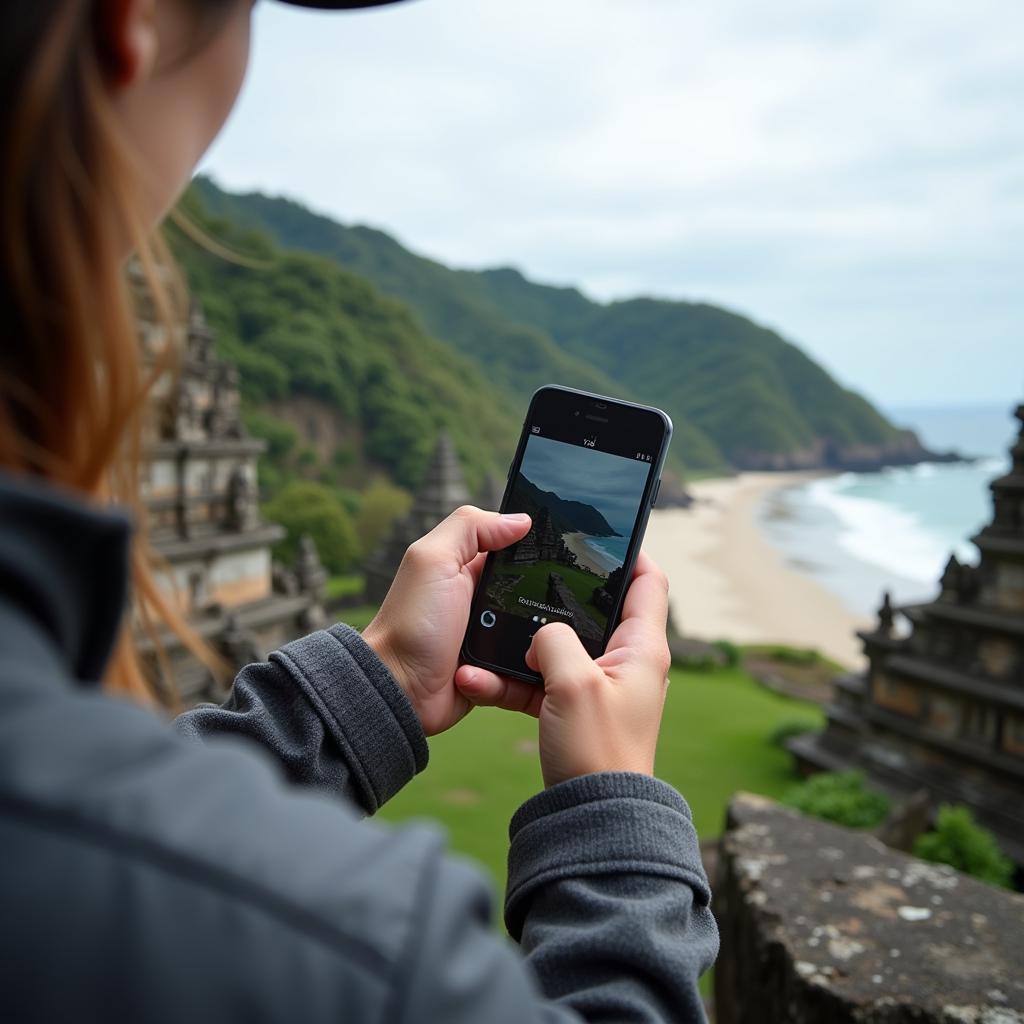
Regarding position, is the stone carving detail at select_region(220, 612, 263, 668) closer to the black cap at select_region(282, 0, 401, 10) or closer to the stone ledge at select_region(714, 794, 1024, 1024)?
the stone ledge at select_region(714, 794, 1024, 1024)

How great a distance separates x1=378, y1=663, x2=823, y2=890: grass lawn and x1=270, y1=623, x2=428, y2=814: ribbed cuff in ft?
22.7

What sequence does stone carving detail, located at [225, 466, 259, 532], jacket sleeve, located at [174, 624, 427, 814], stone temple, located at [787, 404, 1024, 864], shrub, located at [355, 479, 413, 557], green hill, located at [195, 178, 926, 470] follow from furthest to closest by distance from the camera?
1. green hill, located at [195, 178, 926, 470]
2. shrub, located at [355, 479, 413, 557]
3. stone carving detail, located at [225, 466, 259, 532]
4. stone temple, located at [787, 404, 1024, 864]
5. jacket sleeve, located at [174, 624, 427, 814]

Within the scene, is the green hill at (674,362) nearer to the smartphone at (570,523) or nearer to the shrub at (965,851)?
the shrub at (965,851)

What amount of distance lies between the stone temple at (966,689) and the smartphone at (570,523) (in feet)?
24.7

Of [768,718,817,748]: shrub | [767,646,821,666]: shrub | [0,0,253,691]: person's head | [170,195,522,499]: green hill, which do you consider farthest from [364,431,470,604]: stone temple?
[0,0,253,691]: person's head

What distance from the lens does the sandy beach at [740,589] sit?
25.5 m

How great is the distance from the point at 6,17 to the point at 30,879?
714 millimetres

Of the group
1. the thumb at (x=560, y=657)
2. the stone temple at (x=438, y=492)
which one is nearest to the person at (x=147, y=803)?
the thumb at (x=560, y=657)

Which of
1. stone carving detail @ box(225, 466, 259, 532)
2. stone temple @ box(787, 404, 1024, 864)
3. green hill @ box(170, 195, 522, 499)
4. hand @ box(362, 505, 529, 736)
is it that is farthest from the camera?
green hill @ box(170, 195, 522, 499)

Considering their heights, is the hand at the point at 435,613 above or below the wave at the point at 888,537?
above

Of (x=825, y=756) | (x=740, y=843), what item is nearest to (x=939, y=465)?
(x=825, y=756)

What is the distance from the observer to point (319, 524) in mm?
26359

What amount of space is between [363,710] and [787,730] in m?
12.4

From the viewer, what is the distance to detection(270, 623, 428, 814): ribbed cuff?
1.62 meters
